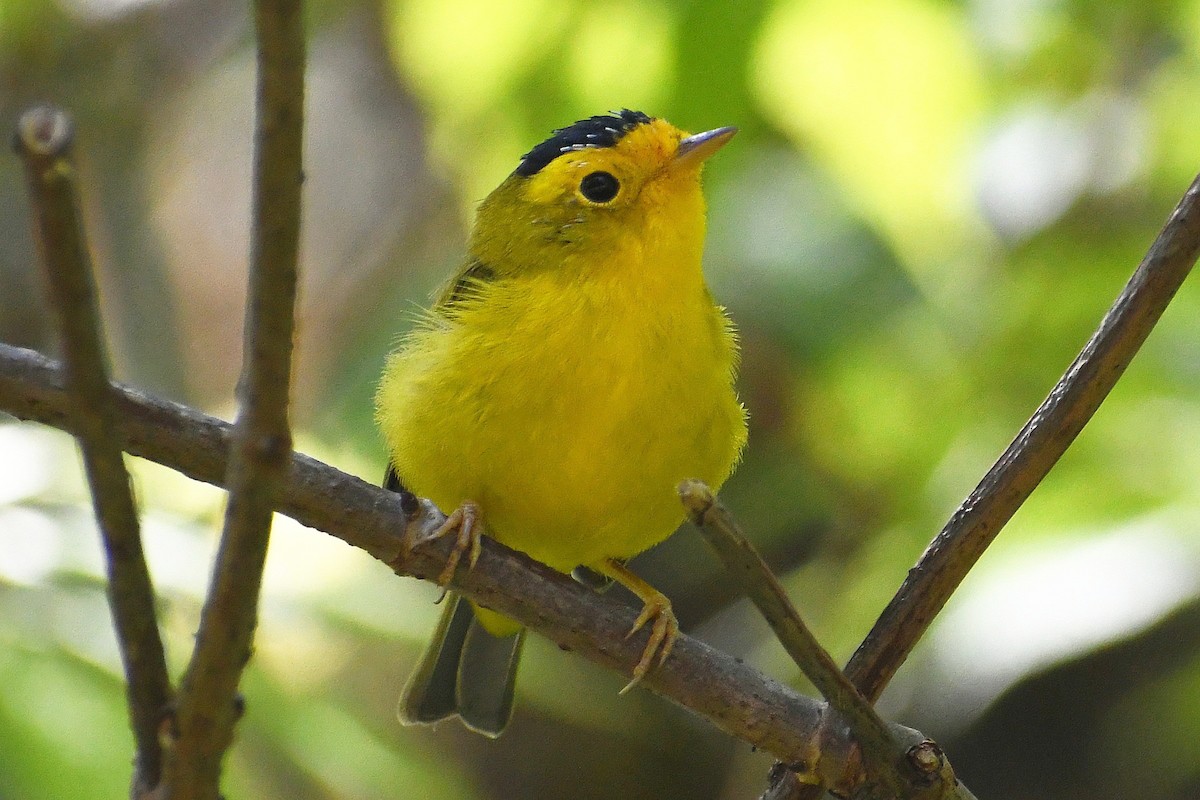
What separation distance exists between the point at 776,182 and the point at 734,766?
1.99 m

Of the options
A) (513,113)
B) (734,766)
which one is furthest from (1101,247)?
(734,766)

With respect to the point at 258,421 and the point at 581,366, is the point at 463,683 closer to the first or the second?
the point at 581,366

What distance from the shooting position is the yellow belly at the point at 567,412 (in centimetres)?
271

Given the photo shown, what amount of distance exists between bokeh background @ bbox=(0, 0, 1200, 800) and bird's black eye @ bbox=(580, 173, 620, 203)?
0.19 metres

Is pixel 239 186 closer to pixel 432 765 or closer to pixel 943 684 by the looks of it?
pixel 432 765

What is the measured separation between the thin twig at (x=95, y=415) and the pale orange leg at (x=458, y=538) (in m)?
0.79

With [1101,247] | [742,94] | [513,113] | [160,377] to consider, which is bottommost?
[1101,247]

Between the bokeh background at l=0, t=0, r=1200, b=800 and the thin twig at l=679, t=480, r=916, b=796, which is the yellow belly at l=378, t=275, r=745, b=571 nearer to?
the bokeh background at l=0, t=0, r=1200, b=800

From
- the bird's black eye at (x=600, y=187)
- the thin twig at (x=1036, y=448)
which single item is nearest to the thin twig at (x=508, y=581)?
the thin twig at (x=1036, y=448)

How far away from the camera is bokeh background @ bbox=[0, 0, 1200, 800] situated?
9.86ft

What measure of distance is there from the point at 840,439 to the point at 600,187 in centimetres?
140

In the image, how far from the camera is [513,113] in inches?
135

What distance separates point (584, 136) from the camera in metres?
3.22

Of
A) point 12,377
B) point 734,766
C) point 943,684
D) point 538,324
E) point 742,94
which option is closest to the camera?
point 12,377
